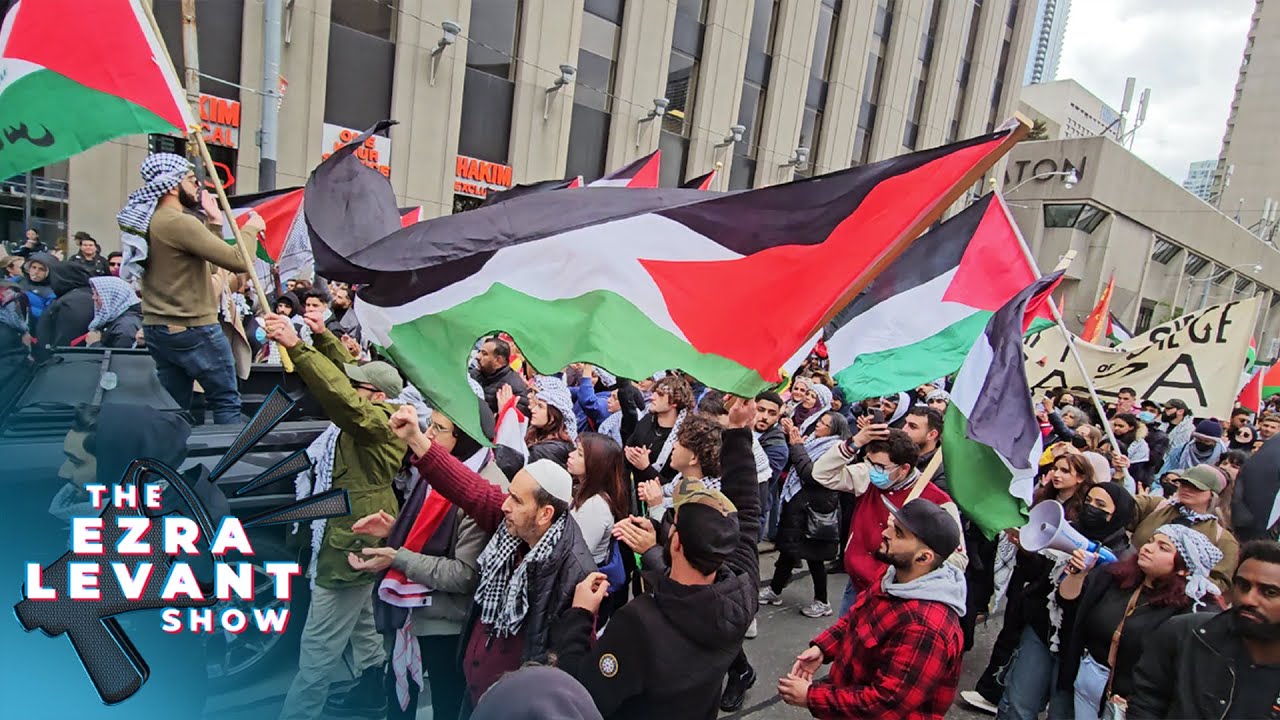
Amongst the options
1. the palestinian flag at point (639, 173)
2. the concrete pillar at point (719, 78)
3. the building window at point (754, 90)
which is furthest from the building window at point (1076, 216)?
the palestinian flag at point (639, 173)

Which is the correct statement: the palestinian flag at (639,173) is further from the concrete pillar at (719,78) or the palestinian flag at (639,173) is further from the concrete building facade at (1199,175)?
the concrete building facade at (1199,175)

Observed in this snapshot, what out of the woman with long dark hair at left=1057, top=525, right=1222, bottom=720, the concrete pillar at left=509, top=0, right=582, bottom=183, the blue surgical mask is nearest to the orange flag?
the blue surgical mask

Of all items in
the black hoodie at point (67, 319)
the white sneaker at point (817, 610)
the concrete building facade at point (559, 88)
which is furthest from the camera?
the concrete building facade at point (559, 88)

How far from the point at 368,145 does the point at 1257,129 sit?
93.0m

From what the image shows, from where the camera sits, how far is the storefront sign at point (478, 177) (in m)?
16.5

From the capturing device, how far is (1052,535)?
3.37 metres

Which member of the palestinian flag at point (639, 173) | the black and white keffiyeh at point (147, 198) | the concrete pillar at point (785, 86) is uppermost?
the concrete pillar at point (785, 86)

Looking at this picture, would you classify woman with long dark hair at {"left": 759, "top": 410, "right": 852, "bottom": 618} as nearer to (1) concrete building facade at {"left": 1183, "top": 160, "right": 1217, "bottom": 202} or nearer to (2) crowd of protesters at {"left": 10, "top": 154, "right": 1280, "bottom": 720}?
(2) crowd of protesters at {"left": 10, "top": 154, "right": 1280, "bottom": 720}

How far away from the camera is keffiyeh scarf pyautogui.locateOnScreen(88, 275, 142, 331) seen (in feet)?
17.0

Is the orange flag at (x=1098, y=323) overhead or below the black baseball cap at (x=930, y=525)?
overhead

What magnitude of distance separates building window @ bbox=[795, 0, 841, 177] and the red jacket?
73.4 feet

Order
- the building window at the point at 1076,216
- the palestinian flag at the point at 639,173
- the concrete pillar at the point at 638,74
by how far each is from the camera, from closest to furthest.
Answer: the palestinian flag at the point at 639,173 → the concrete pillar at the point at 638,74 → the building window at the point at 1076,216

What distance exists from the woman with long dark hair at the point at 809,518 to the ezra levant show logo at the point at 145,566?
3554mm

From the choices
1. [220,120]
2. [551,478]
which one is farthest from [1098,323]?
[220,120]
